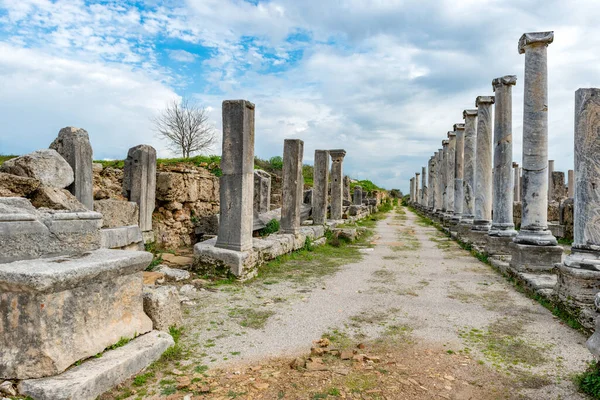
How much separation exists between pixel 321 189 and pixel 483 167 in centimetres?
550

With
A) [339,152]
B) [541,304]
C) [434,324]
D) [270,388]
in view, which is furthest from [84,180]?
[339,152]

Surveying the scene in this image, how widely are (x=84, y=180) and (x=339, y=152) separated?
41.2 ft

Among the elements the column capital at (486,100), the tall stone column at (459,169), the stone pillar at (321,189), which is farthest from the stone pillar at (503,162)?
the tall stone column at (459,169)

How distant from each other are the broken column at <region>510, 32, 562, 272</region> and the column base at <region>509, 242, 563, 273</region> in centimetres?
20

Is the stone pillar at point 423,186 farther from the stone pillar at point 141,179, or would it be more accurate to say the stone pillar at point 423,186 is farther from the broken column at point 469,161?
the stone pillar at point 141,179

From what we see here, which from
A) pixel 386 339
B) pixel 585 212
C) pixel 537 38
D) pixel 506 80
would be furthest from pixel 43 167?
pixel 506 80

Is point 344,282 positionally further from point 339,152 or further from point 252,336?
point 339,152

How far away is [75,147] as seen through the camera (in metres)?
7.35

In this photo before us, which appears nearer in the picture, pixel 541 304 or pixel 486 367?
pixel 486 367

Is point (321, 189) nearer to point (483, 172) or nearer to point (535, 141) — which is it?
point (483, 172)

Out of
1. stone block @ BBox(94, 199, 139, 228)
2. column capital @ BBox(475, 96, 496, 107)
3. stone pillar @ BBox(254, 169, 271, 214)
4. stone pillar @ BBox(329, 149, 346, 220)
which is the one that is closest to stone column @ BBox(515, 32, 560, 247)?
column capital @ BBox(475, 96, 496, 107)

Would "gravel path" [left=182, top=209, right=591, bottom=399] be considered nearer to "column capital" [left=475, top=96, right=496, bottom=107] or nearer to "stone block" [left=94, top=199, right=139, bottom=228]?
"stone block" [left=94, top=199, right=139, bottom=228]

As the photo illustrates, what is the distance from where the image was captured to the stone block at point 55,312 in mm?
2986

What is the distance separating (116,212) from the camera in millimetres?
8648
